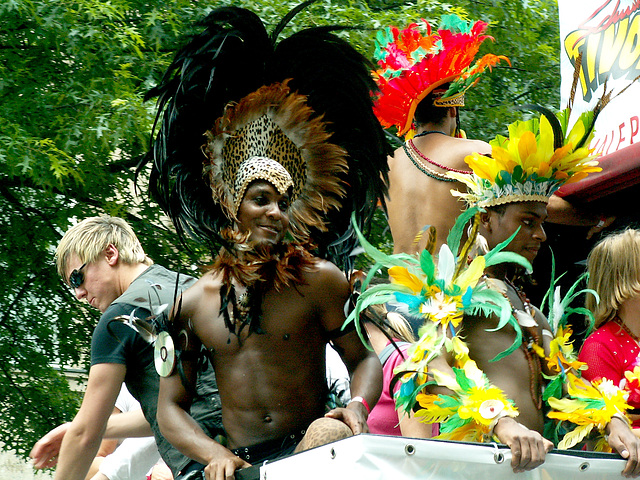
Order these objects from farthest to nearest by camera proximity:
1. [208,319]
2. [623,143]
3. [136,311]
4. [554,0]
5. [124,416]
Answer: [554,0]
[124,416]
[623,143]
[136,311]
[208,319]

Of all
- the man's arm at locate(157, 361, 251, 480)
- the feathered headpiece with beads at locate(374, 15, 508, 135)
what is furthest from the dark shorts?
the feathered headpiece with beads at locate(374, 15, 508, 135)

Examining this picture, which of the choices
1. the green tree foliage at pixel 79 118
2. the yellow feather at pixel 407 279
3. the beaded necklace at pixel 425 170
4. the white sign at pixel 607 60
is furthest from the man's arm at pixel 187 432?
the green tree foliage at pixel 79 118

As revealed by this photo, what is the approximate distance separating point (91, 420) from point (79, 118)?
9.50ft

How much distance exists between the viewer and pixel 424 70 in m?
4.80

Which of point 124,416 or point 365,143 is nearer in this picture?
point 365,143

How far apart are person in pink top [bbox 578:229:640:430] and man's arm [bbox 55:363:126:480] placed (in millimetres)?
1919

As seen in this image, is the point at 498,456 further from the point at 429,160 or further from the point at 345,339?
the point at 429,160

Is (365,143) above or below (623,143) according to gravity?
above

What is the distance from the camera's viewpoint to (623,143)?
175 inches

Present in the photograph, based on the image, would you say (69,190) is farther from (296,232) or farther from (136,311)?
(296,232)

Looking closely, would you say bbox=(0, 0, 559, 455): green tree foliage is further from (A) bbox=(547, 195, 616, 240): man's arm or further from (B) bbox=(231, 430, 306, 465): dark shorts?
(B) bbox=(231, 430, 306, 465): dark shorts

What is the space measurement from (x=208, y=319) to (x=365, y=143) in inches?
34.9

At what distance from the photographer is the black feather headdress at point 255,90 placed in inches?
146

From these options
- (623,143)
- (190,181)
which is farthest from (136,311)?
(623,143)
